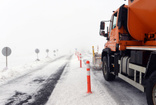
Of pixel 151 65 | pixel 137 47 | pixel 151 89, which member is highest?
pixel 137 47

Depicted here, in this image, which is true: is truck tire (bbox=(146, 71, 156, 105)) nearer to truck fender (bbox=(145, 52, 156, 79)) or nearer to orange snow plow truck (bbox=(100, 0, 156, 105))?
orange snow plow truck (bbox=(100, 0, 156, 105))

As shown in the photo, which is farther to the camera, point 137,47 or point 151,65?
point 137,47

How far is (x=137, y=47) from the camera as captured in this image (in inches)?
139

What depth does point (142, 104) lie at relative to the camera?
3.38 meters

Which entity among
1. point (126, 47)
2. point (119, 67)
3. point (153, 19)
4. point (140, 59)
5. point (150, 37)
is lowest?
point (119, 67)

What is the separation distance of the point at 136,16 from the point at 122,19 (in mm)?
569

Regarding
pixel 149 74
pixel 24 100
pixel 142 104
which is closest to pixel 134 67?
pixel 149 74

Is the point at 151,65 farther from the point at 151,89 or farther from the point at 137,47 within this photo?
→ the point at 137,47

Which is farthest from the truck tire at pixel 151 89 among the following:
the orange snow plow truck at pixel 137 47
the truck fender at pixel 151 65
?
the truck fender at pixel 151 65

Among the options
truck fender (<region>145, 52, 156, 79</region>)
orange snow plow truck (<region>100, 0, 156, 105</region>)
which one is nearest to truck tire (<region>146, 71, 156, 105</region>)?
orange snow plow truck (<region>100, 0, 156, 105</region>)

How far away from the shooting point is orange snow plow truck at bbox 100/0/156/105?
2.94 metres

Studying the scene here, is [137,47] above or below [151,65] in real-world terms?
above

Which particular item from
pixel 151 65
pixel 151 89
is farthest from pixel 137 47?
pixel 151 89

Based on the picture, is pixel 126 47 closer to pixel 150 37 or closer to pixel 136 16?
pixel 150 37
